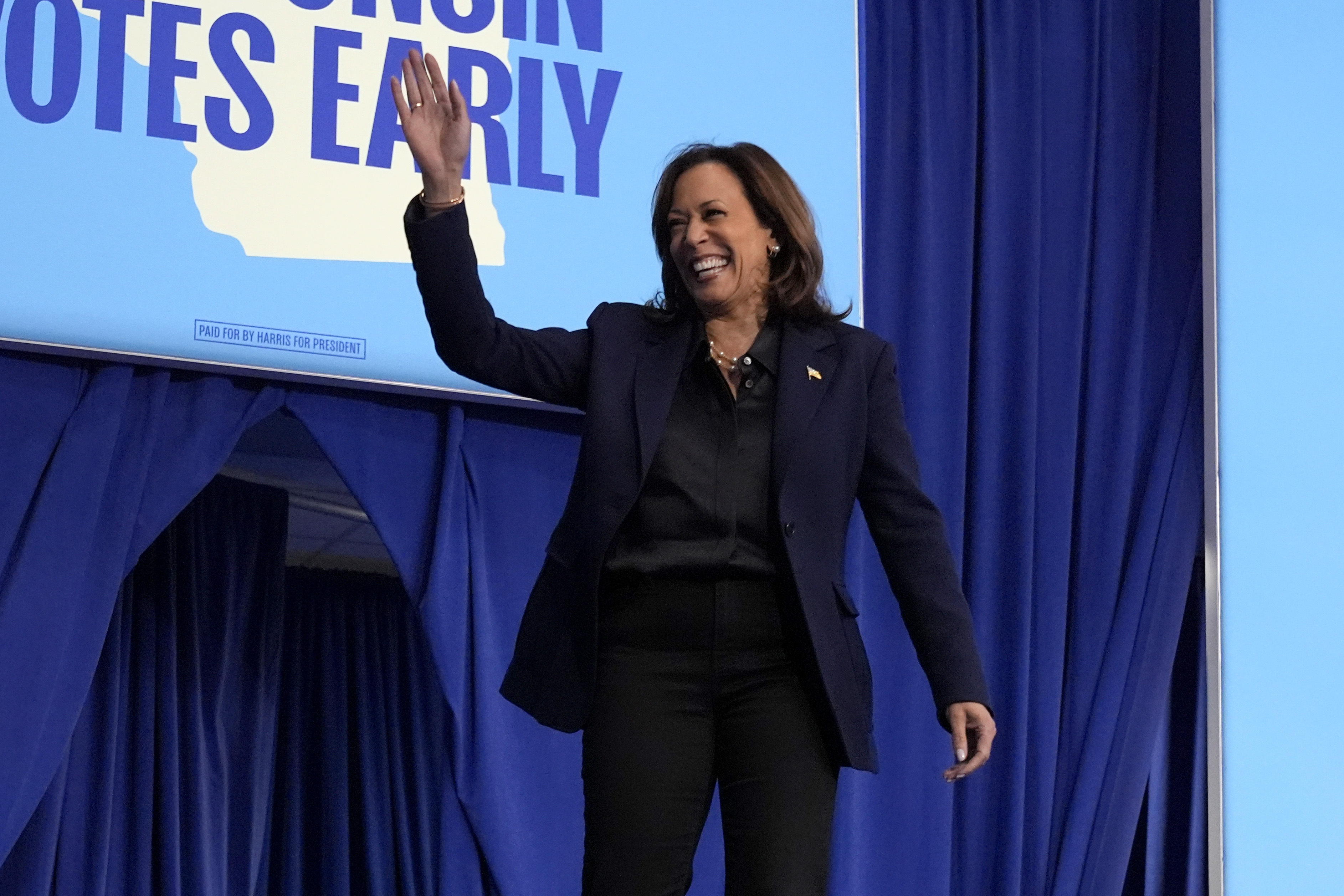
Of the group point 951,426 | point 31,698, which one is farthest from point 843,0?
point 31,698

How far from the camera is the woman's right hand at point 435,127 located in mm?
1261

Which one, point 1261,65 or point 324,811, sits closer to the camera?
point 1261,65

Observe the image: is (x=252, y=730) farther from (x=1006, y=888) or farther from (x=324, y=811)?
(x=1006, y=888)

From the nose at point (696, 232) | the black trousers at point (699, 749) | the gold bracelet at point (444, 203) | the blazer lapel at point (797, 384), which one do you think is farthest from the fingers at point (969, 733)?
the gold bracelet at point (444, 203)

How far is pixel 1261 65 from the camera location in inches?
125

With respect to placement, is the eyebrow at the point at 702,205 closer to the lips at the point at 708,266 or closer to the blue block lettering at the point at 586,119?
the lips at the point at 708,266

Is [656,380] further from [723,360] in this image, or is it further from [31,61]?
[31,61]

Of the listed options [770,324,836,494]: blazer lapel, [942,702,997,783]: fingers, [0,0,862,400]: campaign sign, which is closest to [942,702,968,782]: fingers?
[942,702,997,783]: fingers

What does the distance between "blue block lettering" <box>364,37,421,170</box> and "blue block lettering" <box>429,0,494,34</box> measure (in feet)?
0.26

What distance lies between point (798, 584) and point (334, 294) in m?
1.47

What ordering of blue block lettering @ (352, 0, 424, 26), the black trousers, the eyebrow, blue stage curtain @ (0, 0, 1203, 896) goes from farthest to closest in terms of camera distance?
blue block lettering @ (352, 0, 424, 26)
blue stage curtain @ (0, 0, 1203, 896)
the eyebrow
the black trousers

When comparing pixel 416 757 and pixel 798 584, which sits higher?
pixel 798 584

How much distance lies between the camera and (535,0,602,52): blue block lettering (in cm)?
277

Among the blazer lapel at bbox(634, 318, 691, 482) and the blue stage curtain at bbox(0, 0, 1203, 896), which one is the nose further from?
the blue stage curtain at bbox(0, 0, 1203, 896)
